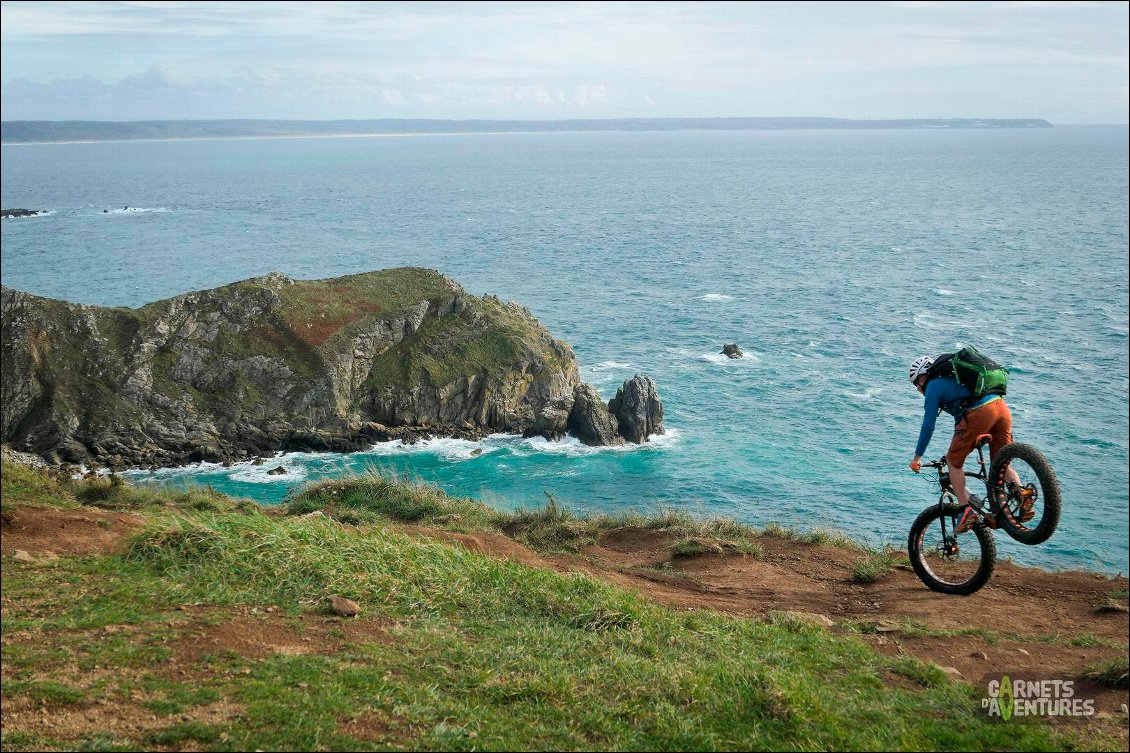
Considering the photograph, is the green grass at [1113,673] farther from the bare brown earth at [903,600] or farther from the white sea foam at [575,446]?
the white sea foam at [575,446]

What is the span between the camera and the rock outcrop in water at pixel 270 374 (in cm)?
4503

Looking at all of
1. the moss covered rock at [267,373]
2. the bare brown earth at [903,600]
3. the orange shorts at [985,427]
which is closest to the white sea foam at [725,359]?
the moss covered rock at [267,373]

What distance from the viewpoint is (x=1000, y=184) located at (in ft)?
600

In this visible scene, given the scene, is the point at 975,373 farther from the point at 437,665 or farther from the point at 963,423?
the point at 437,665

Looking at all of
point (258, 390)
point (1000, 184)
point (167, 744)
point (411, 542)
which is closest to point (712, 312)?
point (258, 390)

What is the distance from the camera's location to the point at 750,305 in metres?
80.8

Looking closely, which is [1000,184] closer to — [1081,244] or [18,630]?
[1081,244]

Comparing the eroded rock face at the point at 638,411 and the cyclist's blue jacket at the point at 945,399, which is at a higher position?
the cyclist's blue jacket at the point at 945,399

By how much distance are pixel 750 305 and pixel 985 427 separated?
236ft

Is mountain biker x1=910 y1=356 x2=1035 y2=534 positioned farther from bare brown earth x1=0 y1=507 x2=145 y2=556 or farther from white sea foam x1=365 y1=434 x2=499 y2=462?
white sea foam x1=365 y1=434 x2=499 y2=462

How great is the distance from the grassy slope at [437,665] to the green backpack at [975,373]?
3526 mm

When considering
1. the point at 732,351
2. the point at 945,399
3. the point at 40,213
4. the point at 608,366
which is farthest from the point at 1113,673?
the point at 40,213

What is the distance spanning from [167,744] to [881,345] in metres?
65.8

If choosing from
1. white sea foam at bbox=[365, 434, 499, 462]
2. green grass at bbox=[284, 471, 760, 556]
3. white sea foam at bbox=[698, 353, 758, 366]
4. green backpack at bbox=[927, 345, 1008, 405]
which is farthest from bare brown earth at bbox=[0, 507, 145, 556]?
white sea foam at bbox=[698, 353, 758, 366]
